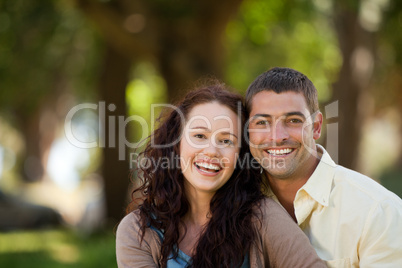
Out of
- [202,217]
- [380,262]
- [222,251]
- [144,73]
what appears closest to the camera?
[380,262]

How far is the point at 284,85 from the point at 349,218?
836 mm

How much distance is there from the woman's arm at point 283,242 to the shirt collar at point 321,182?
21 centimetres

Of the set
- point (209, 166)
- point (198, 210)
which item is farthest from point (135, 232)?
point (209, 166)

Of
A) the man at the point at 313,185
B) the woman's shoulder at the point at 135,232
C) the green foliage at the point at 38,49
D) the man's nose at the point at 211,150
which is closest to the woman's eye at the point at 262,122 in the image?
the man at the point at 313,185

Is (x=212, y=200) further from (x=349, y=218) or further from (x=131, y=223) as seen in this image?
(x=349, y=218)

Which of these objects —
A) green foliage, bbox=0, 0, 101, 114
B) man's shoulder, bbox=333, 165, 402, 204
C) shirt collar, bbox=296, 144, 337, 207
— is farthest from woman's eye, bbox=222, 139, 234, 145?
green foliage, bbox=0, 0, 101, 114

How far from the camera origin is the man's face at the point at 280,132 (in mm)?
3227

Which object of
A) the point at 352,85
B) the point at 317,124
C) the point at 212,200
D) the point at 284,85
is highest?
the point at 352,85

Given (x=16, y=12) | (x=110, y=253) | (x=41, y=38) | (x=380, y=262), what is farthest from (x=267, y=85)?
(x=41, y=38)

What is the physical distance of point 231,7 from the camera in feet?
29.0

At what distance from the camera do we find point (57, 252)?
856cm

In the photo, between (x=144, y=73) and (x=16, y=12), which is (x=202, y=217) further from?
(x=144, y=73)

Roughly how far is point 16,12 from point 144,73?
902 cm

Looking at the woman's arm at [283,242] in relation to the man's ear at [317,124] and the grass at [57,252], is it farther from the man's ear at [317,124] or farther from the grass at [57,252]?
the grass at [57,252]
